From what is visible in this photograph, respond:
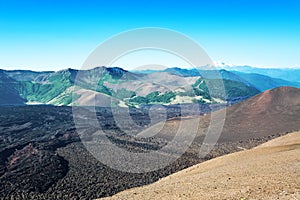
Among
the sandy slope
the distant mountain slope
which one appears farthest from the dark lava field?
the sandy slope

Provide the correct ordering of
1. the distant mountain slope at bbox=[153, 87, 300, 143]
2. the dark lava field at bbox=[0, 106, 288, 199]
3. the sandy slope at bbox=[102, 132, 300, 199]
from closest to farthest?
the sandy slope at bbox=[102, 132, 300, 199] → the dark lava field at bbox=[0, 106, 288, 199] → the distant mountain slope at bbox=[153, 87, 300, 143]

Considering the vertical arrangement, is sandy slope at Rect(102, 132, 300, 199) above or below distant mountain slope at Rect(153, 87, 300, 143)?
above

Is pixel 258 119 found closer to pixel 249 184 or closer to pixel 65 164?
pixel 65 164

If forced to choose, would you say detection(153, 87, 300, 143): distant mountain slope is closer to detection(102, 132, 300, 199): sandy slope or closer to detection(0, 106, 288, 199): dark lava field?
detection(0, 106, 288, 199): dark lava field

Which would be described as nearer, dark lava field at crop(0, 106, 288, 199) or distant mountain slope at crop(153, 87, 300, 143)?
dark lava field at crop(0, 106, 288, 199)

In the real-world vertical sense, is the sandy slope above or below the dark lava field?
above

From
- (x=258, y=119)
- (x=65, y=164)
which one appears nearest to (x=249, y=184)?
(x=65, y=164)

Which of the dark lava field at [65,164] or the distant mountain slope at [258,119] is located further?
the distant mountain slope at [258,119]

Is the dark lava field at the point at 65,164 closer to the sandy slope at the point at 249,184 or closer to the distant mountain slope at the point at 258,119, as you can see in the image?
the distant mountain slope at the point at 258,119

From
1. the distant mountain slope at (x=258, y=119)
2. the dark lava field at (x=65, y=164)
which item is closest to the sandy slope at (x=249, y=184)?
the dark lava field at (x=65, y=164)

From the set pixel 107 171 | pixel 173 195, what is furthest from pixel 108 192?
pixel 173 195

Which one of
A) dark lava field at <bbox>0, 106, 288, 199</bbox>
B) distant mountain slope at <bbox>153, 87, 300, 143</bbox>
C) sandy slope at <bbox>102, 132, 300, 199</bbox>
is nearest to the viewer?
sandy slope at <bbox>102, 132, 300, 199</bbox>

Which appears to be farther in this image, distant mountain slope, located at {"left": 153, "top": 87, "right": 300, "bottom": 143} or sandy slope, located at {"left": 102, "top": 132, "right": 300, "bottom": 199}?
distant mountain slope, located at {"left": 153, "top": 87, "right": 300, "bottom": 143}
